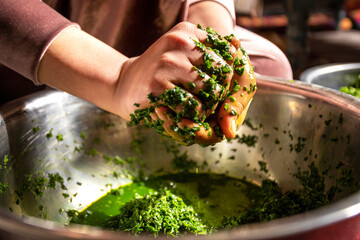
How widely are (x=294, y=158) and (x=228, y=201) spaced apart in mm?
194

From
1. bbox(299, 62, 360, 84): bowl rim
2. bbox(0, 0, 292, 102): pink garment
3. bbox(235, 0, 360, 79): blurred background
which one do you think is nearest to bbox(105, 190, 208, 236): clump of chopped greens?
bbox(0, 0, 292, 102): pink garment

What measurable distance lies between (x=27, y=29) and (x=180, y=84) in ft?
1.06

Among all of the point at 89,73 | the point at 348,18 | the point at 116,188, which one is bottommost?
the point at 348,18

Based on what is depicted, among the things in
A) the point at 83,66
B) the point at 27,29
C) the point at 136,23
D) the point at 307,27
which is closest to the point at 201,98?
the point at 83,66

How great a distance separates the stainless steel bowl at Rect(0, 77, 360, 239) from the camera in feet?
2.57

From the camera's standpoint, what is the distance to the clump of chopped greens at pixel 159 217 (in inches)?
28.6

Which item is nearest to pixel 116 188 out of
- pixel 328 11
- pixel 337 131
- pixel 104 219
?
pixel 104 219

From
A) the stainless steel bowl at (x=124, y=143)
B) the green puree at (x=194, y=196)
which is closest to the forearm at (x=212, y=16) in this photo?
the stainless steel bowl at (x=124, y=143)

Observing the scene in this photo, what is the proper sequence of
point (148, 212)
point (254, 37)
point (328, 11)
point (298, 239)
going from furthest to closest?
point (328, 11) < point (254, 37) < point (148, 212) < point (298, 239)

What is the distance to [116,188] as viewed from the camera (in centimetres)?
95

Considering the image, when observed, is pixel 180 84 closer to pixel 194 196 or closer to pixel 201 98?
pixel 201 98

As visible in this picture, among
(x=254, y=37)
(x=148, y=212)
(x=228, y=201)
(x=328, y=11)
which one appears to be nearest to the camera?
(x=148, y=212)

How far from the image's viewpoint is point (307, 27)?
2605 millimetres

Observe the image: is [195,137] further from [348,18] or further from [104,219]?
[348,18]
